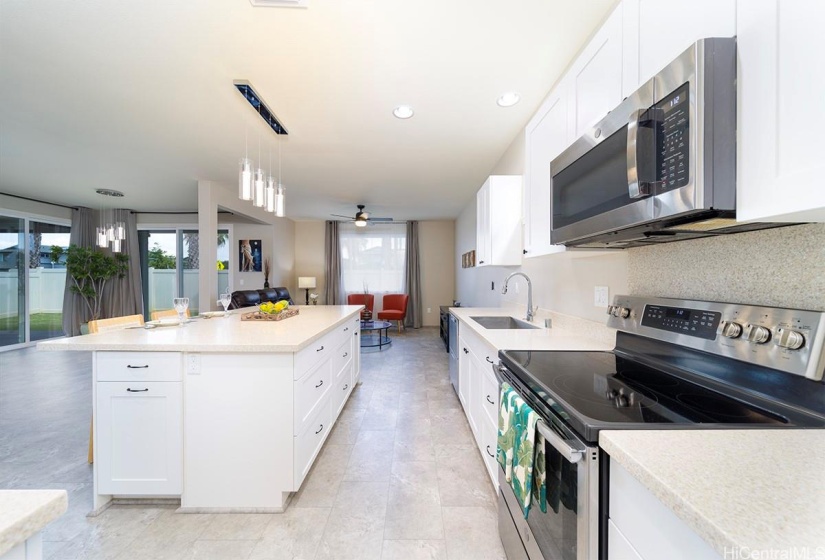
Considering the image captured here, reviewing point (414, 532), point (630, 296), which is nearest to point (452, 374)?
point (414, 532)

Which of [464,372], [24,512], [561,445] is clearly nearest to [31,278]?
[464,372]

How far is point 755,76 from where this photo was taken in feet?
2.10

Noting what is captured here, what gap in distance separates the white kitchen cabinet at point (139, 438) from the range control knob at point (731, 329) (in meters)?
2.26

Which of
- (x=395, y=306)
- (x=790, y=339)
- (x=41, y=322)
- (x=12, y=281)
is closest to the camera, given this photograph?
(x=790, y=339)

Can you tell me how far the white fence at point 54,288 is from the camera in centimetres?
493

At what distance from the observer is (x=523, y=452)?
953 mm

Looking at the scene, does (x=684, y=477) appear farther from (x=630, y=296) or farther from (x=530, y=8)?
(x=530, y=8)

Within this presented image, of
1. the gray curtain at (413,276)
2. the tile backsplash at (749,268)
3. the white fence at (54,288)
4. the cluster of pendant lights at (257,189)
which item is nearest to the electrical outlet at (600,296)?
the tile backsplash at (749,268)

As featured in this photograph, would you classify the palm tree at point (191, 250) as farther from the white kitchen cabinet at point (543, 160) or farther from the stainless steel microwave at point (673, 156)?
the stainless steel microwave at point (673, 156)

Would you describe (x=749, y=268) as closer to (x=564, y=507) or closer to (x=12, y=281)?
(x=564, y=507)

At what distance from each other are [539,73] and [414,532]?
2.77 metres

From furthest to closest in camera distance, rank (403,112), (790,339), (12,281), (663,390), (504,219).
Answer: (12,281) < (504,219) < (403,112) < (663,390) < (790,339)

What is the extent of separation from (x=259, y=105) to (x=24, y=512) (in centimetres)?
264

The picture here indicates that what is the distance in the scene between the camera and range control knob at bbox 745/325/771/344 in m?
0.77
